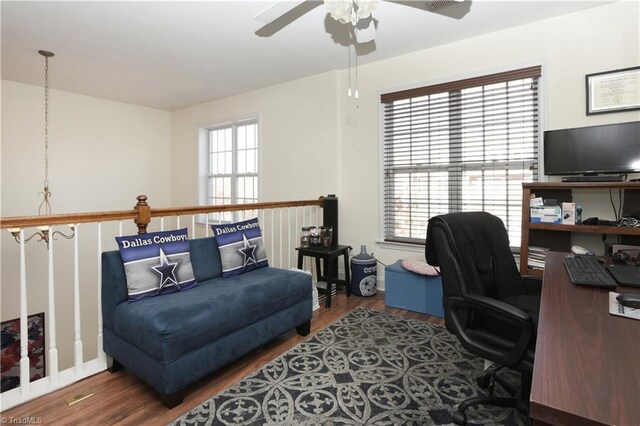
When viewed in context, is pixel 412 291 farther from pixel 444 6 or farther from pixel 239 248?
pixel 444 6

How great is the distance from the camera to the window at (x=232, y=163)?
505 centimetres

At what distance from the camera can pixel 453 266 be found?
1483 mm

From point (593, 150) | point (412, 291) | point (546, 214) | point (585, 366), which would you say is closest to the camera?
point (585, 366)

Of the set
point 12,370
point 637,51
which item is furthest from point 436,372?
point 12,370

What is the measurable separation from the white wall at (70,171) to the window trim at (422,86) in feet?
13.4

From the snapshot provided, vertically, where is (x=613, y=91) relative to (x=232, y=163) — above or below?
above

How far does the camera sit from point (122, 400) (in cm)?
182

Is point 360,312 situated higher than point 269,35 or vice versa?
point 269,35

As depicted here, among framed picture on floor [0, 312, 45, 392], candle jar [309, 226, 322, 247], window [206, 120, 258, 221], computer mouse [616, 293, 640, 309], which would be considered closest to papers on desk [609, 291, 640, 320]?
computer mouse [616, 293, 640, 309]

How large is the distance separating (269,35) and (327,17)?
2.08 ft

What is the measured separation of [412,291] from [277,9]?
2.57 meters

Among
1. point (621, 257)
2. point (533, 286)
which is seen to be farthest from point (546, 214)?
point (533, 286)

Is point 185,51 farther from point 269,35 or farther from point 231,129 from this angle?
point 231,129

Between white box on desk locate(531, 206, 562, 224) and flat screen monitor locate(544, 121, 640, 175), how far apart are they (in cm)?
30
